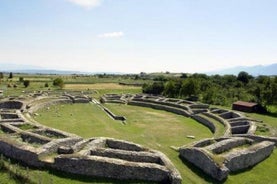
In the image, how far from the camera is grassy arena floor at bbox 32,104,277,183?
73.8 ft

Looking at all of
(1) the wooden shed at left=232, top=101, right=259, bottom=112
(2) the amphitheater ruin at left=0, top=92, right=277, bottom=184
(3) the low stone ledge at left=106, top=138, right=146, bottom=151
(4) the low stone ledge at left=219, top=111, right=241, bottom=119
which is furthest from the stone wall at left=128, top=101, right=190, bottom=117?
Result: (3) the low stone ledge at left=106, top=138, right=146, bottom=151

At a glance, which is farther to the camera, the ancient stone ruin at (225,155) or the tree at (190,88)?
the tree at (190,88)

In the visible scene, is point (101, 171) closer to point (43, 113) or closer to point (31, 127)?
point (31, 127)

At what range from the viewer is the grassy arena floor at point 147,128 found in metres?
22.5

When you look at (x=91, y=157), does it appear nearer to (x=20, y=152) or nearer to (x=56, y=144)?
(x=56, y=144)

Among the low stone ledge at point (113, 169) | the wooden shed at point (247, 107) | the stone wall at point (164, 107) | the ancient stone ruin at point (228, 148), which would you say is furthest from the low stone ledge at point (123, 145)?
the wooden shed at point (247, 107)

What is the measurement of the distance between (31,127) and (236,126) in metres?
22.4

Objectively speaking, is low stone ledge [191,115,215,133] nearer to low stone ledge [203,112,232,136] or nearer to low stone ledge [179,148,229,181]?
low stone ledge [203,112,232,136]

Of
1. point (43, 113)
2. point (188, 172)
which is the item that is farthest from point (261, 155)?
point (43, 113)

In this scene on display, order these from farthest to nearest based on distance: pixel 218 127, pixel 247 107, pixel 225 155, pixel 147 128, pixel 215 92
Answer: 1. pixel 215 92
2. pixel 247 107
3. pixel 147 128
4. pixel 218 127
5. pixel 225 155

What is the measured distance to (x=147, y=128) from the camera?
3744 centimetres

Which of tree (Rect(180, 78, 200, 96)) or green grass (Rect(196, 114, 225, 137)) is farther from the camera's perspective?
tree (Rect(180, 78, 200, 96))

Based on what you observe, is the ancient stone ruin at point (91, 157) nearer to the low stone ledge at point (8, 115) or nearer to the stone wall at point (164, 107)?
the low stone ledge at point (8, 115)

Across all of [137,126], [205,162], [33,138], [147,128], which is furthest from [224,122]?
[33,138]
